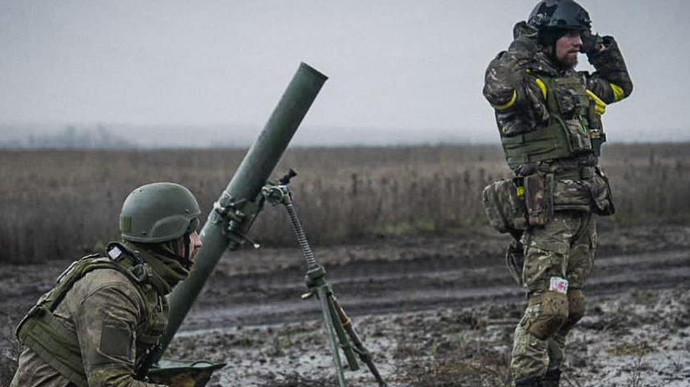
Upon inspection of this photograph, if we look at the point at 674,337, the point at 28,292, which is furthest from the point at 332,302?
the point at 28,292

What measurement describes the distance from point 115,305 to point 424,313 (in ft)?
19.3

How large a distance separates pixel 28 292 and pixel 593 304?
238 inches

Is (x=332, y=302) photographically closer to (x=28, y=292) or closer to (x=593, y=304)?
(x=593, y=304)

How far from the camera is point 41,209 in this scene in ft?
42.9

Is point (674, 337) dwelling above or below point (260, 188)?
below

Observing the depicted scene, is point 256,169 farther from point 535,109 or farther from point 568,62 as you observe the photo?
point 568,62

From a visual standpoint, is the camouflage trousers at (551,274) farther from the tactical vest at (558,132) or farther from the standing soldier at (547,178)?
the tactical vest at (558,132)

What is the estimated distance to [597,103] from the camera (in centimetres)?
614

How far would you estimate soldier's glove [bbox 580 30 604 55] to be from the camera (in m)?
6.42

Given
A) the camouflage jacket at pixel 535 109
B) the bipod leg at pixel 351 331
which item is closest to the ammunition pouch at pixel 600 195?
the camouflage jacket at pixel 535 109

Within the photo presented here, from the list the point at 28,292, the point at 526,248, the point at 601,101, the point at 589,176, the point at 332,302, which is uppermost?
the point at 601,101

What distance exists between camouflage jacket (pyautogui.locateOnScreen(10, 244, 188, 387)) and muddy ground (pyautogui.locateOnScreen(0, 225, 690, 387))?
287 cm

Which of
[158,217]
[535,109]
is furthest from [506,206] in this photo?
[158,217]

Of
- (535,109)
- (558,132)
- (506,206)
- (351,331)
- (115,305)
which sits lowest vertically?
(351,331)
